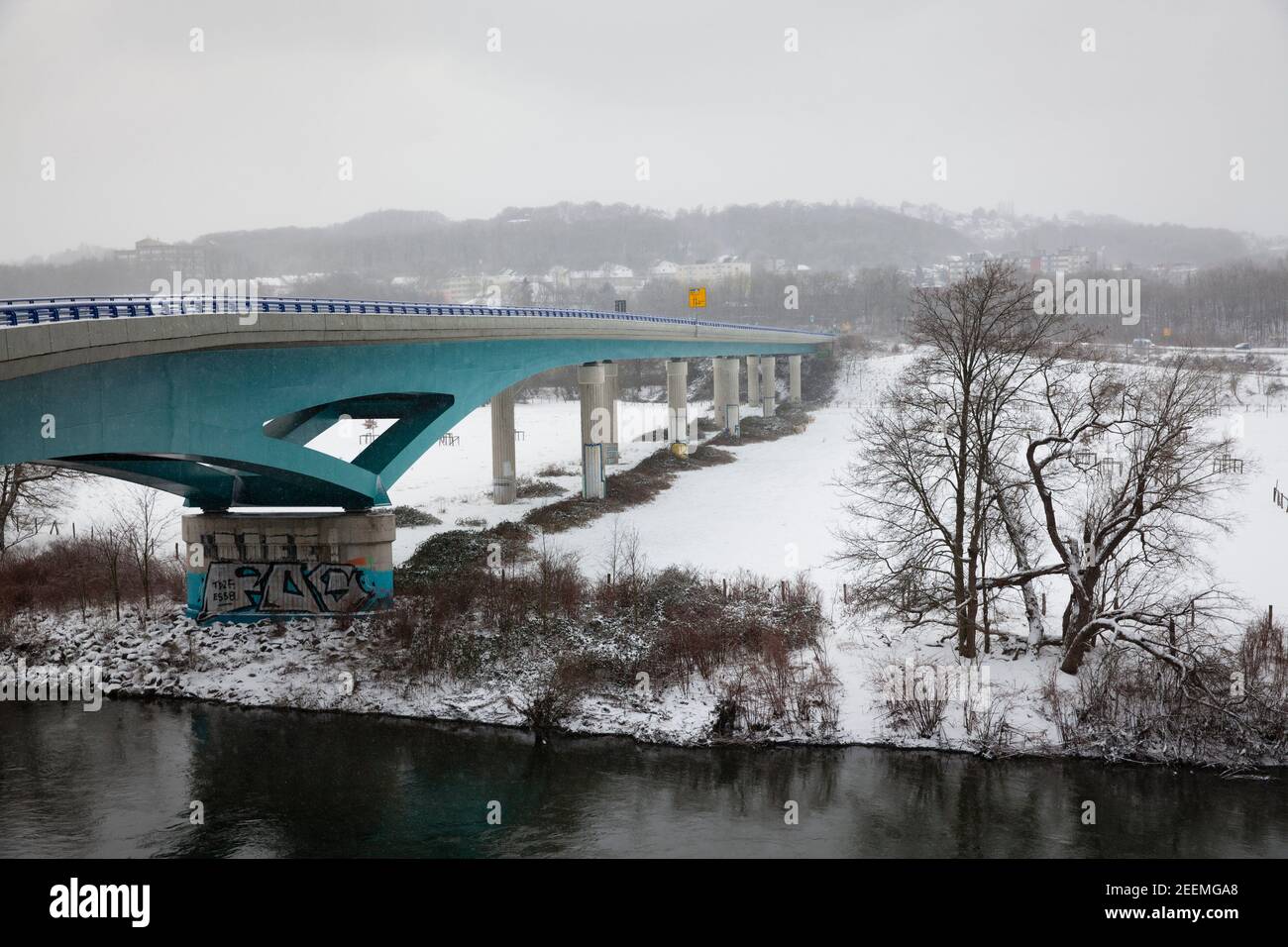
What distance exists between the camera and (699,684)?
23250 mm

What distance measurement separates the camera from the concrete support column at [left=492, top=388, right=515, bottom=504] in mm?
42906

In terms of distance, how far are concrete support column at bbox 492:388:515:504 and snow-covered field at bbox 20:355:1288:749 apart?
0.79 meters

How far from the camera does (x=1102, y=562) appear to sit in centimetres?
2253

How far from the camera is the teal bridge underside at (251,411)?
58.0ft

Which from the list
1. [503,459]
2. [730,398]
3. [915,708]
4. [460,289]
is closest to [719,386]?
Result: [730,398]

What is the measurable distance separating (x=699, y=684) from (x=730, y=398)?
2117 inches

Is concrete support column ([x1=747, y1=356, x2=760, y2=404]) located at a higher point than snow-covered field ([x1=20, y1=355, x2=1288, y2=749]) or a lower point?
higher

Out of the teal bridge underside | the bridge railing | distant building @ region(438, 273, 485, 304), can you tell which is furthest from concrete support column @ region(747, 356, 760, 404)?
the bridge railing

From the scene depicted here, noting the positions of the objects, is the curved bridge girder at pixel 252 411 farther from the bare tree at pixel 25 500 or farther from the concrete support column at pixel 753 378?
the concrete support column at pixel 753 378

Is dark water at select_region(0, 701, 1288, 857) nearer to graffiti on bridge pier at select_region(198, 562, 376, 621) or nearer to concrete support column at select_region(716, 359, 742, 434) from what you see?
graffiti on bridge pier at select_region(198, 562, 376, 621)

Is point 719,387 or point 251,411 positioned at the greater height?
point 251,411

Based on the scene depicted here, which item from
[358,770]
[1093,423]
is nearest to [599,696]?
[358,770]

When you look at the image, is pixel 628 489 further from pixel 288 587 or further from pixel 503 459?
pixel 288 587
